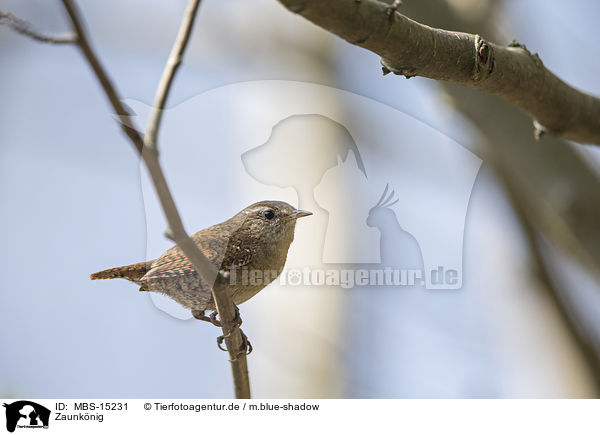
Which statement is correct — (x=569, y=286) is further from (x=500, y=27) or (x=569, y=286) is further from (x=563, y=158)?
(x=500, y=27)

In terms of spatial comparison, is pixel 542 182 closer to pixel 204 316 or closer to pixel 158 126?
pixel 204 316

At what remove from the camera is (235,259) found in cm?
216

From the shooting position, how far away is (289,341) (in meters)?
6.04

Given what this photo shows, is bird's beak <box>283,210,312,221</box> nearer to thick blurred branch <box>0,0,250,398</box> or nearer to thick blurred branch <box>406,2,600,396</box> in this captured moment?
thick blurred branch <box>0,0,250,398</box>

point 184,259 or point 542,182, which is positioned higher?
point 542,182

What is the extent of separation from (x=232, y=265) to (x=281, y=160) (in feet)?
2.31

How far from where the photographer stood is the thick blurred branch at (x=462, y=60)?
1685 millimetres

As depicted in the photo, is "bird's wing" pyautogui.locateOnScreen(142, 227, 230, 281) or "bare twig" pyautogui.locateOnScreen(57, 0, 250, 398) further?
"bird's wing" pyautogui.locateOnScreen(142, 227, 230, 281)

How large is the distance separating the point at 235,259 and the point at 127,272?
0.45 meters

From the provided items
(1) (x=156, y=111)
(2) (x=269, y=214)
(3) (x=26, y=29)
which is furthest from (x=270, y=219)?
(3) (x=26, y=29)

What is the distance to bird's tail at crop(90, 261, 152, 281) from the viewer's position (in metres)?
2.25

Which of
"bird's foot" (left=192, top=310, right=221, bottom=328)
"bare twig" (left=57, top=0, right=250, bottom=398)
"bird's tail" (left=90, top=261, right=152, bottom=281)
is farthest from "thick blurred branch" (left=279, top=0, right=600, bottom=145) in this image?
"bird's tail" (left=90, top=261, right=152, bottom=281)

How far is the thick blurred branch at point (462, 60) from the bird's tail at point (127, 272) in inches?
45.7

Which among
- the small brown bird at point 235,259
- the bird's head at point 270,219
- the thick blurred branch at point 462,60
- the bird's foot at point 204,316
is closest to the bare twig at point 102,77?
the thick blurred branch at point 462,60
